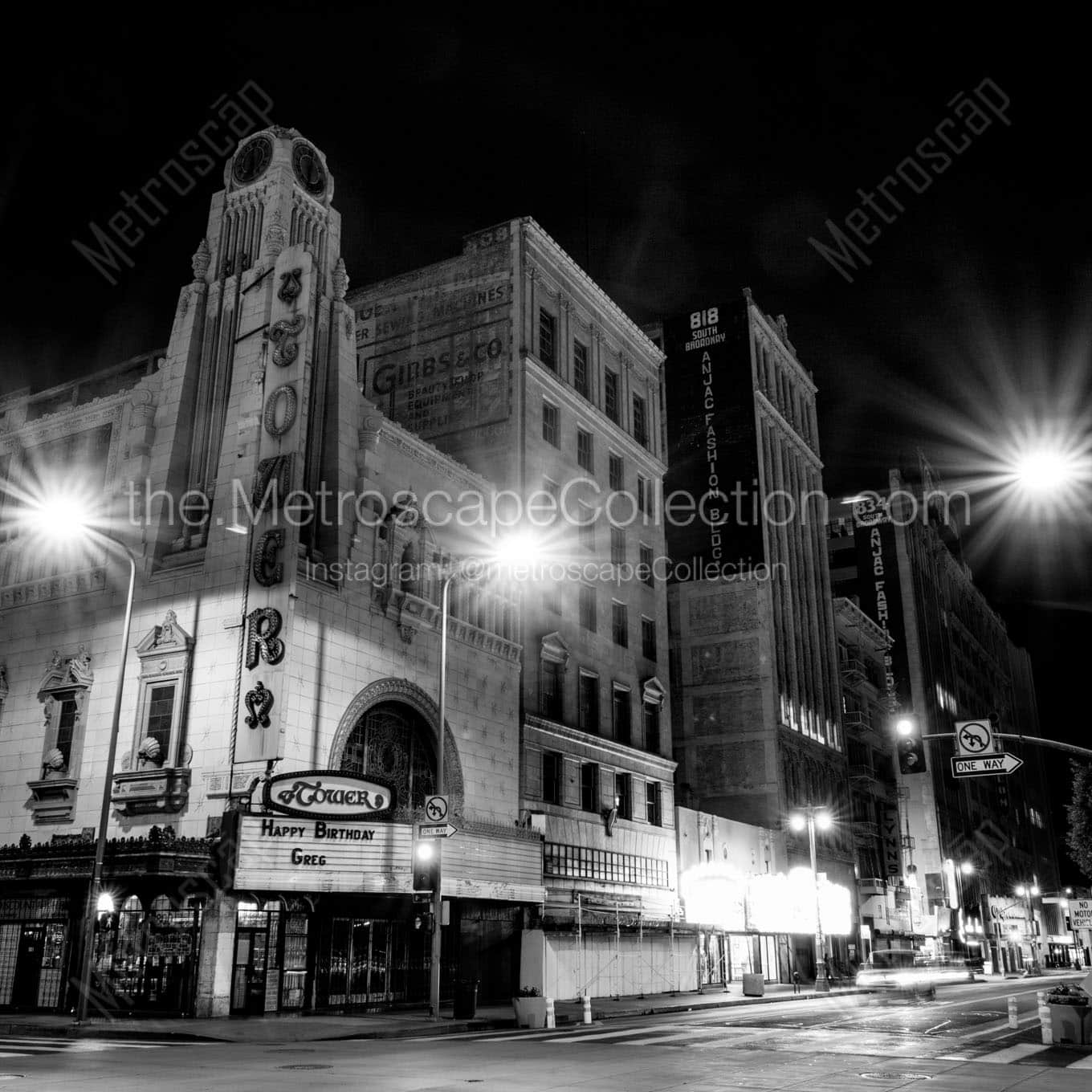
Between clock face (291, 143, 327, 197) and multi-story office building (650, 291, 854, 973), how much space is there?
125 ft

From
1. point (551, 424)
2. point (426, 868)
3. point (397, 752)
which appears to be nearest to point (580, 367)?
point (551, 424)

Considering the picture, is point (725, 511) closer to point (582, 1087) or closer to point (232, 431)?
point (232, 431)

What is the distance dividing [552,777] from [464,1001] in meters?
16.4

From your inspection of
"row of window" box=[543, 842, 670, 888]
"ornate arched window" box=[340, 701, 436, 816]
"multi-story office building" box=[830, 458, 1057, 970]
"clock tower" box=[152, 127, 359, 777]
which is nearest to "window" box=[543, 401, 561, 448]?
"clock tower" box=[152, 127, 359, 777]

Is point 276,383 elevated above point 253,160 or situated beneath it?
situated beneath

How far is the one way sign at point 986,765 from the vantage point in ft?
78.3

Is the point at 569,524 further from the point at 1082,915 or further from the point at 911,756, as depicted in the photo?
the point at 911,756

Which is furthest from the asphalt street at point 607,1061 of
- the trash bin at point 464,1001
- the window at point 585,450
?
the window at point 585,450

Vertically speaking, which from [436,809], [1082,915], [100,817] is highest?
[436,809]

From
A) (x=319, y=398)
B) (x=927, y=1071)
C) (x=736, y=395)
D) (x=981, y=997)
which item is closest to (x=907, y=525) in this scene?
(x=736, y=395)

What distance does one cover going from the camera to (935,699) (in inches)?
4368

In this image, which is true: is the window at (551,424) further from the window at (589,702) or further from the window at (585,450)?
the window at (589,702)

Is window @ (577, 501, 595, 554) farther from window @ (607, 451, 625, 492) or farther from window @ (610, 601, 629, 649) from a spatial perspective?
window @ (607, 451, 625, 492)

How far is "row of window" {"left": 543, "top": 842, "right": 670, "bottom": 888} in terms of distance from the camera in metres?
42.8
